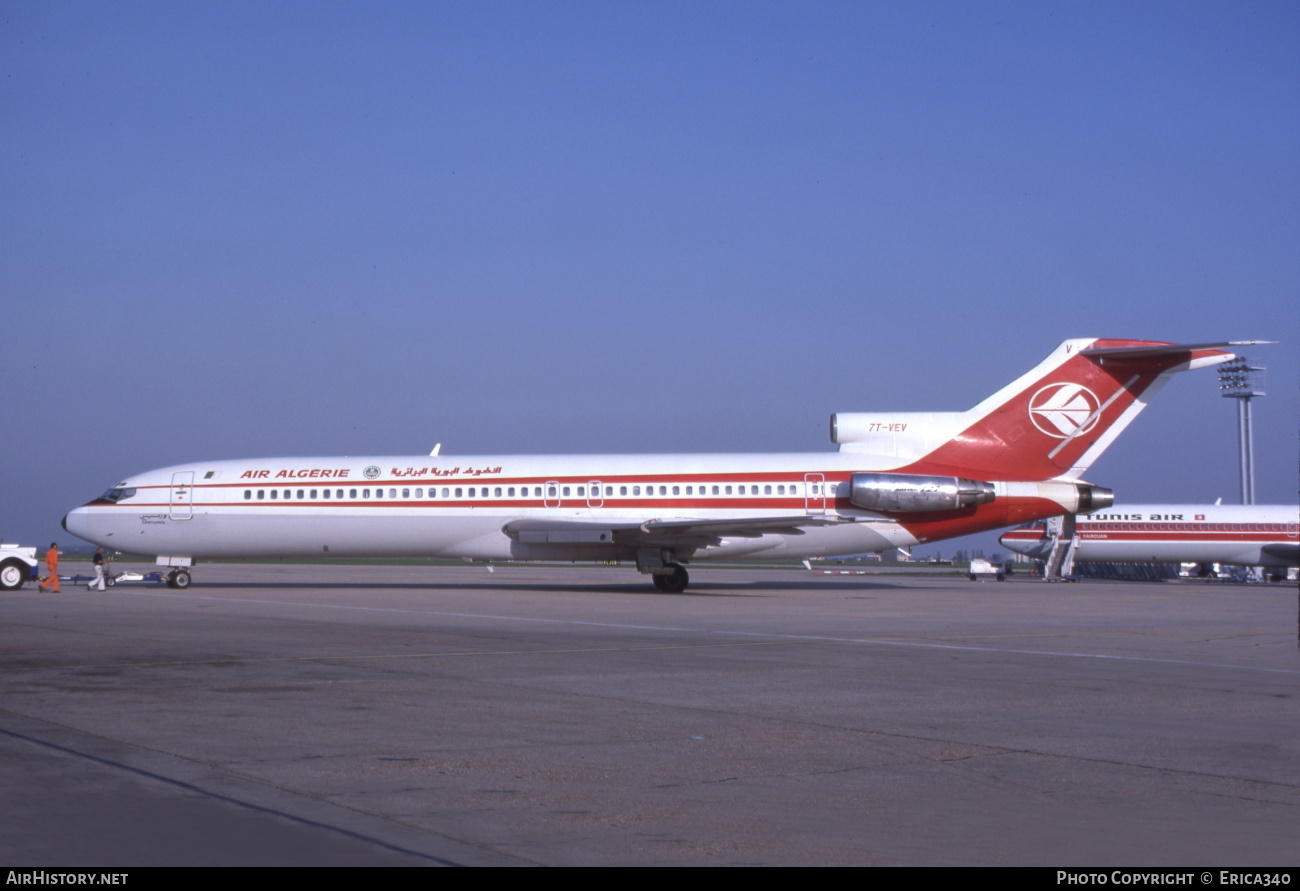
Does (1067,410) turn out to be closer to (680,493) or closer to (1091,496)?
(1091,496)

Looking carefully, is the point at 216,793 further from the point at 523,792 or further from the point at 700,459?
the point at 700,459

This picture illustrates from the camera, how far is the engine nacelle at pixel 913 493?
3064 centimetres

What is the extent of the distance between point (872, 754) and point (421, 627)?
39.2 feet

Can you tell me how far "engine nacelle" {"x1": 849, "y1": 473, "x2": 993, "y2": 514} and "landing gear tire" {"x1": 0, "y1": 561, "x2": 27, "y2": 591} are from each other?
22383 mm

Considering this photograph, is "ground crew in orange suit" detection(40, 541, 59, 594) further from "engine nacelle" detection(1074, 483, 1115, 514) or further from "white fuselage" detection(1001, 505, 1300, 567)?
"white fuselage" detection(1001, 505, 1300, 567)

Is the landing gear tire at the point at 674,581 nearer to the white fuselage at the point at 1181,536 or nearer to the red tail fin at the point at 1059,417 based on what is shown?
the red tail fin at the point at 1059,417

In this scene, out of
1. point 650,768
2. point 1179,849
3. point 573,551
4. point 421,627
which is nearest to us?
point 1179,849

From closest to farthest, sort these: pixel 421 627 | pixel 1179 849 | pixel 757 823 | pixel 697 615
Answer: pixel 1179 849 → pixel 757 823 → pixel 421 627 → pixel 697 615

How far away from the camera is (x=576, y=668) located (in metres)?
13.0

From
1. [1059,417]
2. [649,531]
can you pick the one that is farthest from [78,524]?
[1059,417]

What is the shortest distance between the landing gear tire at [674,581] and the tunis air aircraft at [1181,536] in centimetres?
2881

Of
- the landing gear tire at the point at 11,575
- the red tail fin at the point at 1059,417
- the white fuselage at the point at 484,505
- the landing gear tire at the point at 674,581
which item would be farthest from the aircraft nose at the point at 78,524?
the red tail fin at the point at 1059,417

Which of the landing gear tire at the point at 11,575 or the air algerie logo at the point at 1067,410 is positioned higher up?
the air algerie logo at the point at 1067,410
